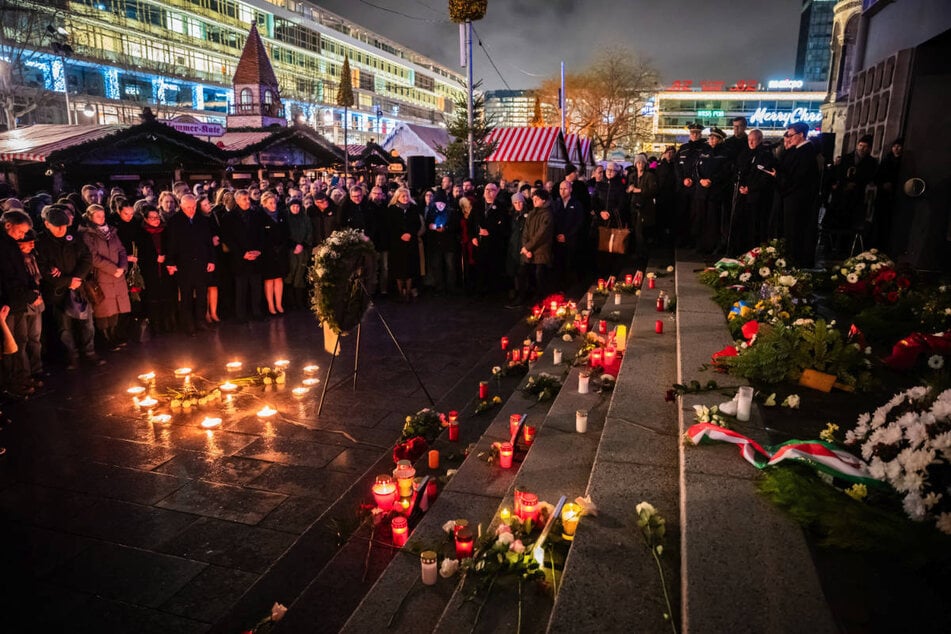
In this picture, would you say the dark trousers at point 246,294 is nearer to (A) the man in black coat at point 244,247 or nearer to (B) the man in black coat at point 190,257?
(A) the man in black coat at point 244,247

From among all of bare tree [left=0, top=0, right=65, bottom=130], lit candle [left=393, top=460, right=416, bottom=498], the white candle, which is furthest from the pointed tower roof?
the white candle

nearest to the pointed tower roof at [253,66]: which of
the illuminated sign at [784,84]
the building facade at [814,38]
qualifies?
the illuminated sign at [784,84]

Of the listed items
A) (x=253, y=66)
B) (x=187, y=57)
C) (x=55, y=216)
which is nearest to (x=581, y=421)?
(x=55, y=216)

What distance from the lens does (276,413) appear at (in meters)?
6.18

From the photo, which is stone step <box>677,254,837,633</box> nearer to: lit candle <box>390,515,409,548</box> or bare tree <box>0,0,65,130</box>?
lit candle <box>390,515,409,548</box>

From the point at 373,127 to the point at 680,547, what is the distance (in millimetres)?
83263

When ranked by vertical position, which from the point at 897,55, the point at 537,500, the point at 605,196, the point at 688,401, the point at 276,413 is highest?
the point at 897,55

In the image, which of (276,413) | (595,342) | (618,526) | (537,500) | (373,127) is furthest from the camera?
(373,127)

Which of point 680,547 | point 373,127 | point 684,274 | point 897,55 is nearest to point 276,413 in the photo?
point 680,547

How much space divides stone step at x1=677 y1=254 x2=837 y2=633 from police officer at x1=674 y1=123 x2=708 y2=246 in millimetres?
7899

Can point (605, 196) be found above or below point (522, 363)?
above

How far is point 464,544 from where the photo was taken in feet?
10.7

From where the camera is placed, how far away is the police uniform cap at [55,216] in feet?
23.8

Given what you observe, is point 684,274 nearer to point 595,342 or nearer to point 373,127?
point 595,342
